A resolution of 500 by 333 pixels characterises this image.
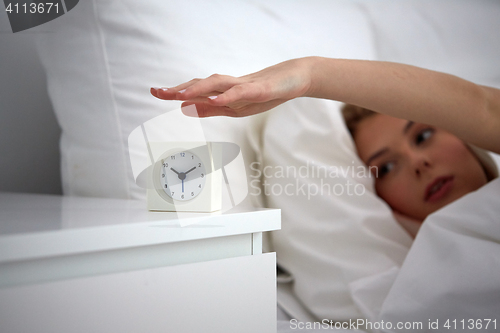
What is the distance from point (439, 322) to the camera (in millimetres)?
644

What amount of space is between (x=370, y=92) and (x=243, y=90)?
0.33m

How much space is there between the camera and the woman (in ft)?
1.76

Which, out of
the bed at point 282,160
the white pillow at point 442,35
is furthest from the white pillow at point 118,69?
the white pillow at point 442,35

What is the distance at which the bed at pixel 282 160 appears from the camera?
68 centimetres

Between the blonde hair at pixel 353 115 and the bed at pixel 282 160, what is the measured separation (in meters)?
0.18

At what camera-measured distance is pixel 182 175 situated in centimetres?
52

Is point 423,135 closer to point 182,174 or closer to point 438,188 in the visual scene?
point 438,188

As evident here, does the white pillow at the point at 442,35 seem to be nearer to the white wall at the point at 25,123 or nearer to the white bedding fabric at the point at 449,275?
the white bedding fabric at the point at 449,275

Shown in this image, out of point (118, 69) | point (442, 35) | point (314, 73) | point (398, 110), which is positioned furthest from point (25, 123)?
point (442, 35)

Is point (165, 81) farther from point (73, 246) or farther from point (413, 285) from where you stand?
point (413, 285)

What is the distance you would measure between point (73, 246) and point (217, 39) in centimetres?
59

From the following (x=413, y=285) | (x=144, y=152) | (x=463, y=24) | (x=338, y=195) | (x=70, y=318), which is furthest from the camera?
(x=463, y=24)

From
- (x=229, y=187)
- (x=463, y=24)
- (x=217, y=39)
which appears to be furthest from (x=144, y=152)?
(x=463, y=24)

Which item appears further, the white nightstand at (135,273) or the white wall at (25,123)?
the white wall at (25,123)
